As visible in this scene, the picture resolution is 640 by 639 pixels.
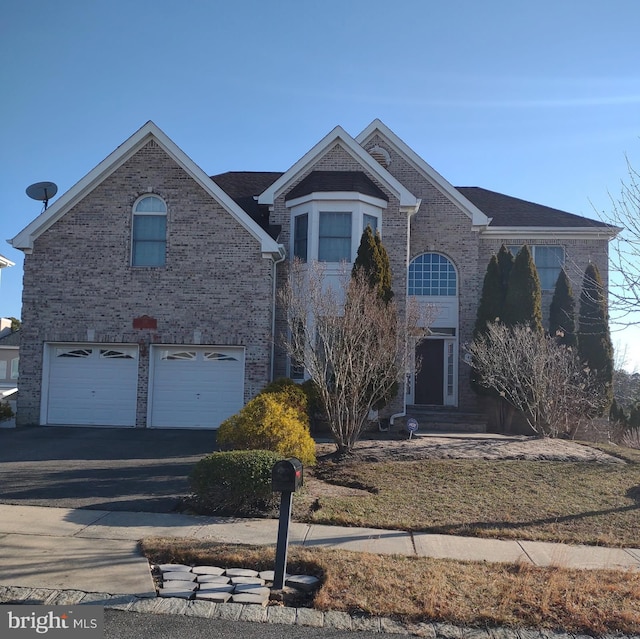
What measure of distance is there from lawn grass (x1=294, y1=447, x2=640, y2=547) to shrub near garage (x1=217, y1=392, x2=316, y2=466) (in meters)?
0.70

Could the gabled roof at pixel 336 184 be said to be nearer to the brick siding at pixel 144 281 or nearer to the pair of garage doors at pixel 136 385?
the brick siding at pixel 144 281

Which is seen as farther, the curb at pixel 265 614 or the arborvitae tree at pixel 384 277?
the arborvitae tree at pixel 384 277

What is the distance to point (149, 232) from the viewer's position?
16.3m

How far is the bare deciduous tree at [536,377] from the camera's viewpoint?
600 inches

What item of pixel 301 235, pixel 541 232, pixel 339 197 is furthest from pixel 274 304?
pixel 541 232

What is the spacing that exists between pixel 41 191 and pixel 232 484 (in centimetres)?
1287

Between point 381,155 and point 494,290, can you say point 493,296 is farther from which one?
point 381,155

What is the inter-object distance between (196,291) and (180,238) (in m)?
1.44

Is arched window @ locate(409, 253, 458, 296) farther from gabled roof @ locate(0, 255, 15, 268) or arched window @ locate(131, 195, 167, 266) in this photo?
gabled roof @ locate(0, 255, 15, 268)

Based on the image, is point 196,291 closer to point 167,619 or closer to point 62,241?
A: point 62,241

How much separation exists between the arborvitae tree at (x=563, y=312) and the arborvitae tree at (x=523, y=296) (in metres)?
1.54

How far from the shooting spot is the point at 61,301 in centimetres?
1602

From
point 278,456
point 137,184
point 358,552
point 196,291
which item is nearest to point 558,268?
point 196,291

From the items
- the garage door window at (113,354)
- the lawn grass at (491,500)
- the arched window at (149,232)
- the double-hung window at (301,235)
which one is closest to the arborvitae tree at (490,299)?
the double-hung window at (301,235)
